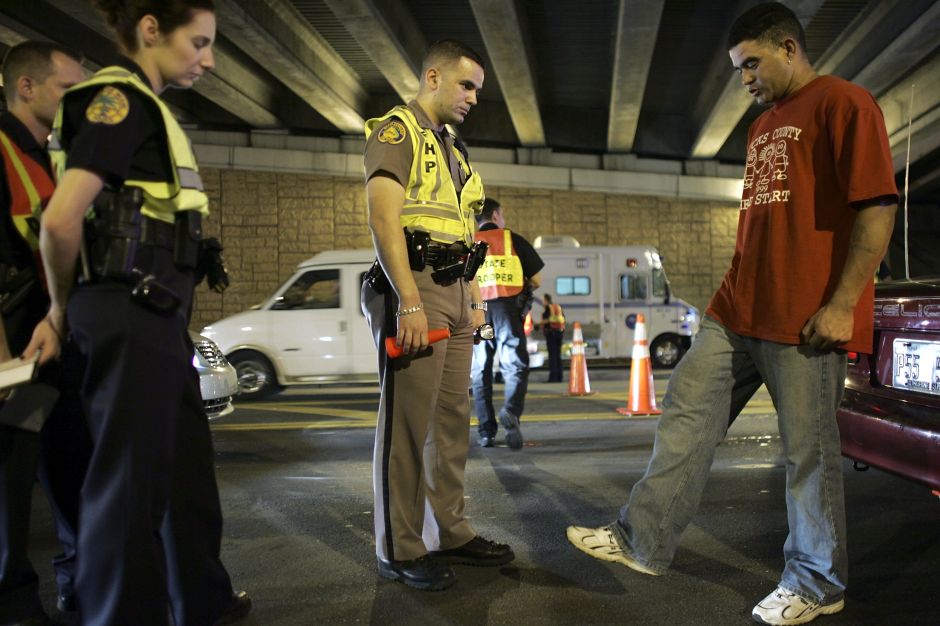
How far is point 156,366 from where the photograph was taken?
1999 mm

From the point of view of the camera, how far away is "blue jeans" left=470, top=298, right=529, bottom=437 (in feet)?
19.9

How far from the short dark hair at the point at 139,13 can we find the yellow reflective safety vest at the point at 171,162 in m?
0.11

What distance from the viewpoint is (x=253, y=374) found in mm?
10859

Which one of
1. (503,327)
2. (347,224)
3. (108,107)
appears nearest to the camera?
(108,107)

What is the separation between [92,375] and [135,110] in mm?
666

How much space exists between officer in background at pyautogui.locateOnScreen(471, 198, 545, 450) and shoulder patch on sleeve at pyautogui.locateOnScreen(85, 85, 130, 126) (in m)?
4.17

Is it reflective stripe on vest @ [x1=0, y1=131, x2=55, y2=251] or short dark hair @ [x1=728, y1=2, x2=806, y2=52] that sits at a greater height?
short dark hair @ [x1=728, y1=2, x2=806, y2=52]

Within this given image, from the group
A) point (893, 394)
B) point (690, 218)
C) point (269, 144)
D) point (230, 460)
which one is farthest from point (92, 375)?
point (690, 218)

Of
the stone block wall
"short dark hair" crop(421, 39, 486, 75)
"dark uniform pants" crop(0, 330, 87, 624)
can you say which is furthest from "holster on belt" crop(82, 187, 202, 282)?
the stone block wall

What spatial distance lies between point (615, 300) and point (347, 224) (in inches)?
313

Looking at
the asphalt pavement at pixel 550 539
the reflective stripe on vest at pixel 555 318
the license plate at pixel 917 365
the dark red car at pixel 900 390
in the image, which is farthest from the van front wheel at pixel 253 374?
the license plate at pixel 917 365

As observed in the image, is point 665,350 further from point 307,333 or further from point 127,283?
point 127,283

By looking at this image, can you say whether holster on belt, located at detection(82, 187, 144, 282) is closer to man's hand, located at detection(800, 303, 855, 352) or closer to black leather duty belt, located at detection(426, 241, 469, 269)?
black leather duty belt, located at detection(426, 241, 469, 269)

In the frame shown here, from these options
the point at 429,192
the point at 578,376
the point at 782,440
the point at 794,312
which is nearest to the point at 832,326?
the point at 794,312
